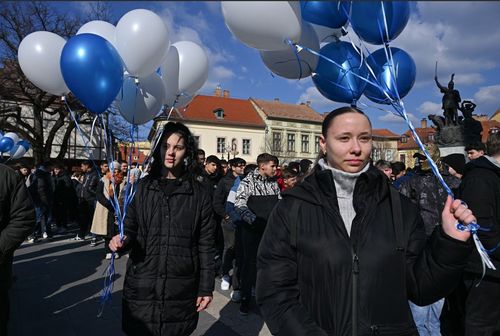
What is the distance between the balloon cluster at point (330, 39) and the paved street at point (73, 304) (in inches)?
114

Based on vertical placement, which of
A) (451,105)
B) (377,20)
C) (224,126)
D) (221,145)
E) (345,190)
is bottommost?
(345,190)

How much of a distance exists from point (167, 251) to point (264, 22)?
1.64 meters

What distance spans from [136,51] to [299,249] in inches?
88.1

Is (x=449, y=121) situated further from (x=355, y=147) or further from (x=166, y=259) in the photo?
(x=166, y=259)

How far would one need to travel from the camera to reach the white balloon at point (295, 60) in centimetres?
258

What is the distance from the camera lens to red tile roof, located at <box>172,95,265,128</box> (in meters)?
41.9

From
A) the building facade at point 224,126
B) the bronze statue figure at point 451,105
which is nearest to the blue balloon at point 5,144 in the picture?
the bronze statue figure at point 451,105

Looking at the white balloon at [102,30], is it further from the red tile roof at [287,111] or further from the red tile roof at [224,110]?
the red tile roof at [287,111]

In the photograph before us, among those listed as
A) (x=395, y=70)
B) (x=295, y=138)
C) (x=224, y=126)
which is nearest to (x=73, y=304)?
(x=395, y=70)

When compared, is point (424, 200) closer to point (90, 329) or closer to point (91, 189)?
point (90, 329)

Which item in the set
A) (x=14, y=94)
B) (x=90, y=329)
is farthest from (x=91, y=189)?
(x=14, y=94)

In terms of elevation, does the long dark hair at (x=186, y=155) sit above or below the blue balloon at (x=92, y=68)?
below

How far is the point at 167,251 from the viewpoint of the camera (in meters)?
2.60

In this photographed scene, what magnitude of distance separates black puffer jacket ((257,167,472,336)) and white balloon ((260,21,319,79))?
112cm
